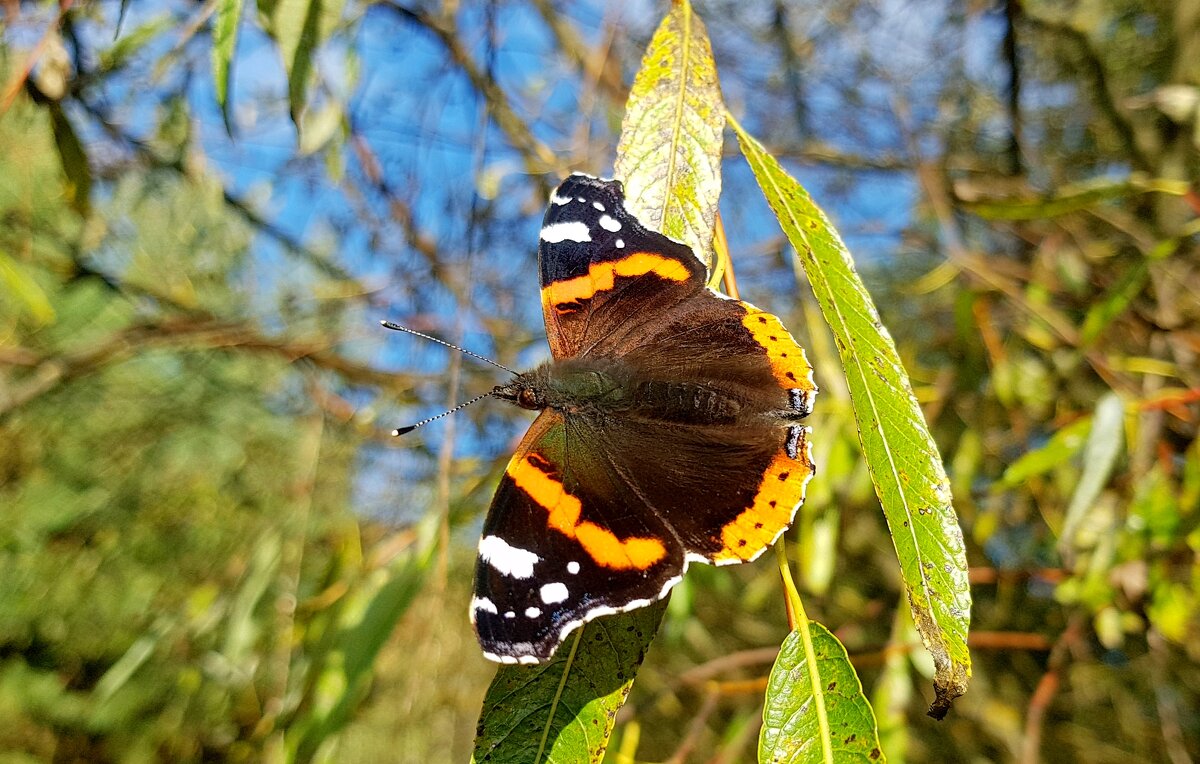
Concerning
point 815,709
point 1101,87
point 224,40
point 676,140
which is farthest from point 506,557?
point 1101,87

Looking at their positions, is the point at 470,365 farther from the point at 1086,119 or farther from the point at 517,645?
the point at 1086,119

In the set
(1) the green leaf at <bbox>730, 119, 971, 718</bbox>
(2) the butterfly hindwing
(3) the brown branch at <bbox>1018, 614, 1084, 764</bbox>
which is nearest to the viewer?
(1) the green leaf at <bbox>730, 119, 971, 718</bbox>

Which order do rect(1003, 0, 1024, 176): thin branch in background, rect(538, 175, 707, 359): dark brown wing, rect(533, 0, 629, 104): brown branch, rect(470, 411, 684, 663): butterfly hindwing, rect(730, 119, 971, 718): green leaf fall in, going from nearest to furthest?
rect(730, 119, 971, 718): green leaf → rect(470, 411, 684, 663): butterfly hindwing → rect(538, 175, 707, 359): dark brown wing → rect(1003, 0, 1024, 176): thin branch in background → rect(533, 0, 629, 104): brown branch

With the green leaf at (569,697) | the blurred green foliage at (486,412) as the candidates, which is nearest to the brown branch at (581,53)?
the blurred green foliage at (486,412)

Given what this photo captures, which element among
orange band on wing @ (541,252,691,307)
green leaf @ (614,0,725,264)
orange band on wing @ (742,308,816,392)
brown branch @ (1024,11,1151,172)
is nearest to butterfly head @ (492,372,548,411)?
orange band on wing @ (541,252,691,307)

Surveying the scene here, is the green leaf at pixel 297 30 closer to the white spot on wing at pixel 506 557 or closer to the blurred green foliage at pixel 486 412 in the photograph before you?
the blurred green foliage at pixel 486 412

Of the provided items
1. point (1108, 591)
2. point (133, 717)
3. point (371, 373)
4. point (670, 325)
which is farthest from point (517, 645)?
point (133, 717)

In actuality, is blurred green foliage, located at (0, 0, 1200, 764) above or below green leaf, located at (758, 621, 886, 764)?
below

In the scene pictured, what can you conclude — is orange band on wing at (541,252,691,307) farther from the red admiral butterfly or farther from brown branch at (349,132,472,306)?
brown branch at (349,132,472,306)
